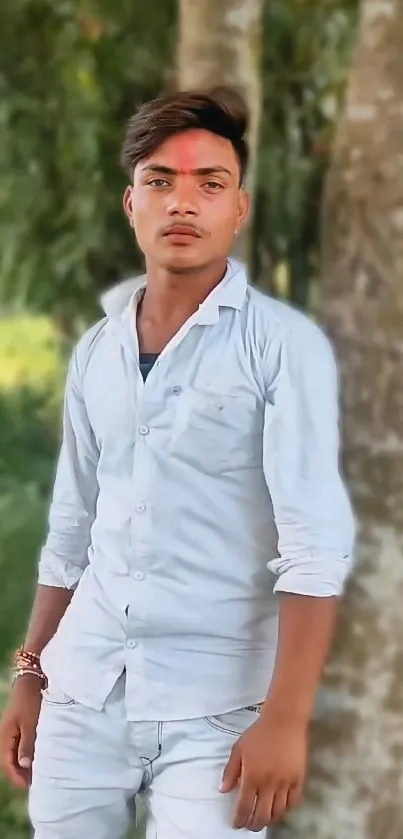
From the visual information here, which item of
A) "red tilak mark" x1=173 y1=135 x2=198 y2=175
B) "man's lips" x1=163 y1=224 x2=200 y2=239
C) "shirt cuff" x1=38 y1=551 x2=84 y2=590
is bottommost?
"shirt cuff" x1=38 y1=551 x2=84 y2=590

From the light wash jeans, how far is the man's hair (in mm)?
518

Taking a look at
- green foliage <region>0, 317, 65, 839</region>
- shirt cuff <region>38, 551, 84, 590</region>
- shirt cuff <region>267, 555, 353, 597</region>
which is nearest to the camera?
shirt cuff <region>267, 555, 353, 597</region>

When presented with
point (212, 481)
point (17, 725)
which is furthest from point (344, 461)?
point (17, 725)

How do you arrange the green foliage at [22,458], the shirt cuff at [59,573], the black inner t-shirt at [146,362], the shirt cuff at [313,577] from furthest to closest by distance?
the green foliage at [22,458], the shirt cuff at [59,573], the black inner t-shirt at [146,362], the shirt cuff at [313,577]

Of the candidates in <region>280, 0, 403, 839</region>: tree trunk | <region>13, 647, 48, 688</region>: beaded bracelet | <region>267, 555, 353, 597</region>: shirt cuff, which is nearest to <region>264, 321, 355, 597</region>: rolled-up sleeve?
<region>267, 555, 353, 597</region>: shirt cuff

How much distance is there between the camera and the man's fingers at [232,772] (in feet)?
2.74

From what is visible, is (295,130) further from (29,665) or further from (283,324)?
(29,665)

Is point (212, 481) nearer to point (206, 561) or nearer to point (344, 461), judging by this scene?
point (206, 561)

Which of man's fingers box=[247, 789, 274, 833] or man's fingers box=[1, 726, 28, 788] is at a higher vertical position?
man's fingers box=[247, 789, 274, 833]

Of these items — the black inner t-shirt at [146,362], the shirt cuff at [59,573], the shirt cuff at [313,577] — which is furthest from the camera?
the shirt cuff at [59,573]

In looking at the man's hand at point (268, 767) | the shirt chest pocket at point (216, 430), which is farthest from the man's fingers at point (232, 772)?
the shirt chest pocket at point (216, 430)

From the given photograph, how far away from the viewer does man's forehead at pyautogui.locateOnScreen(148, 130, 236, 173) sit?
885 millimetres

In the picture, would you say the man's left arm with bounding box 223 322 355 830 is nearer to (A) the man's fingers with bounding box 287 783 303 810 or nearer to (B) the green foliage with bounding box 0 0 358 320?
(A) the man's fingers with bounding box 287 783 303 810

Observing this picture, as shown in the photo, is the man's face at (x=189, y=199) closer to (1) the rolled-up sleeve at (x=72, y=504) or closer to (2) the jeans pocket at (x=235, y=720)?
(1) the rolled-up sleeve at (x=72, y=504)
